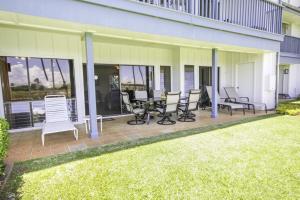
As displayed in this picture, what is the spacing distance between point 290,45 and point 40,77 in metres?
13.3

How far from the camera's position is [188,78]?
978cm

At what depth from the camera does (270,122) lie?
6.58 meters

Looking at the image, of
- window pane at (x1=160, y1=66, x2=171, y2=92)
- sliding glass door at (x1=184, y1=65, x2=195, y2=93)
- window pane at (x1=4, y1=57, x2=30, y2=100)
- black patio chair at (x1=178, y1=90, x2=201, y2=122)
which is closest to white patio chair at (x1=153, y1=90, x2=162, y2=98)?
window pane at (x1=160, y1=66, x2=171, y2=92)

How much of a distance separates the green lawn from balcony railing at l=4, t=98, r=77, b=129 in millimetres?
3142

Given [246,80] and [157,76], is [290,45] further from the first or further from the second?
[157,76]

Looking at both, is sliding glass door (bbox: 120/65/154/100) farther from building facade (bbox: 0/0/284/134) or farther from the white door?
the white door

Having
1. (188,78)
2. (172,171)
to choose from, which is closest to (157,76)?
(188,78)

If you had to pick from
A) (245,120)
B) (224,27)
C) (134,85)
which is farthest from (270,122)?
(134,85)

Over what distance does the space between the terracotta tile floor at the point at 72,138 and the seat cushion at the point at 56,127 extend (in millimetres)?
348

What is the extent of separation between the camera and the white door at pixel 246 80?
9495mm

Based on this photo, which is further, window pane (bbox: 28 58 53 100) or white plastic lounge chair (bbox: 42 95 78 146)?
window pane (bbox: 28 58 53 100)

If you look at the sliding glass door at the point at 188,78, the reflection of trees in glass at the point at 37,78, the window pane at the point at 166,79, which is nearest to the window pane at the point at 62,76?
the reflection of trees in glass at the point at 37,78

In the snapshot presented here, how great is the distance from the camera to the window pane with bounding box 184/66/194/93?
965cm

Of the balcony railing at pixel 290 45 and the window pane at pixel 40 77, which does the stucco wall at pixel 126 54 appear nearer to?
the window pane at pixel 40 77
